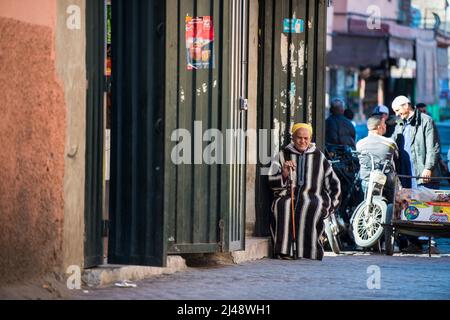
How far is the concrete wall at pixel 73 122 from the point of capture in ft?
31.6

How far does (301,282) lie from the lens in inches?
425

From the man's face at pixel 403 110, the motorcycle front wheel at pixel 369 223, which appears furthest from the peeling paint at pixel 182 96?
the man's face at pixel 403 110

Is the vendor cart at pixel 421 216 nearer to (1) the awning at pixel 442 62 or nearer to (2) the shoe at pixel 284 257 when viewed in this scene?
(2) the shoe at pixel 284 257

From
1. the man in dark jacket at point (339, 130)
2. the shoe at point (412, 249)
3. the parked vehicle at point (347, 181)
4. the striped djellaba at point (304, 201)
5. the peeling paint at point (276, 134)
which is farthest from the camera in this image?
the man in dark jacket at point (339, 130)

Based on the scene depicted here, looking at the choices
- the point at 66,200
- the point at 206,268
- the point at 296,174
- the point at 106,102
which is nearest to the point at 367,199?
the point at 296,174

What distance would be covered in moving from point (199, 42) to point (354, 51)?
2762 centimetres

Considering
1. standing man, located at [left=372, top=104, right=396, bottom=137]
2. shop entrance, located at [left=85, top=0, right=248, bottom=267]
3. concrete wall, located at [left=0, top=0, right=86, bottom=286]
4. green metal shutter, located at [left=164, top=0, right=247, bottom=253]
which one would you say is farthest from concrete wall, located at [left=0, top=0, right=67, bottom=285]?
standing man, located at [left=372, top=104, right=396, bottom=137]

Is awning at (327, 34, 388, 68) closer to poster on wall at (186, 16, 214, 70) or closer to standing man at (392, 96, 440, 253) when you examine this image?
standing man at (392, 96, 440, 253)

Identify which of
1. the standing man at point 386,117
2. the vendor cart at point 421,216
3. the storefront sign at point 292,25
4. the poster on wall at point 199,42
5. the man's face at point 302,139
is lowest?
the vendor cart at point 421,216

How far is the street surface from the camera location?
9.71m

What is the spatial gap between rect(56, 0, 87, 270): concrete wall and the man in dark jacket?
7675 mm

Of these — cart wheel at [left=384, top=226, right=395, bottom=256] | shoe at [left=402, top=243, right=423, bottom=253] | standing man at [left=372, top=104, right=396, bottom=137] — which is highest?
standing man at [left=372, top=104, right=396, bottom=137]

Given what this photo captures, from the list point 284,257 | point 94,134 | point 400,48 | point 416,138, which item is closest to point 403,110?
point 416,138

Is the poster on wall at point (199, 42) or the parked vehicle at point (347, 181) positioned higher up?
the poster on wall at point (199, 42)
